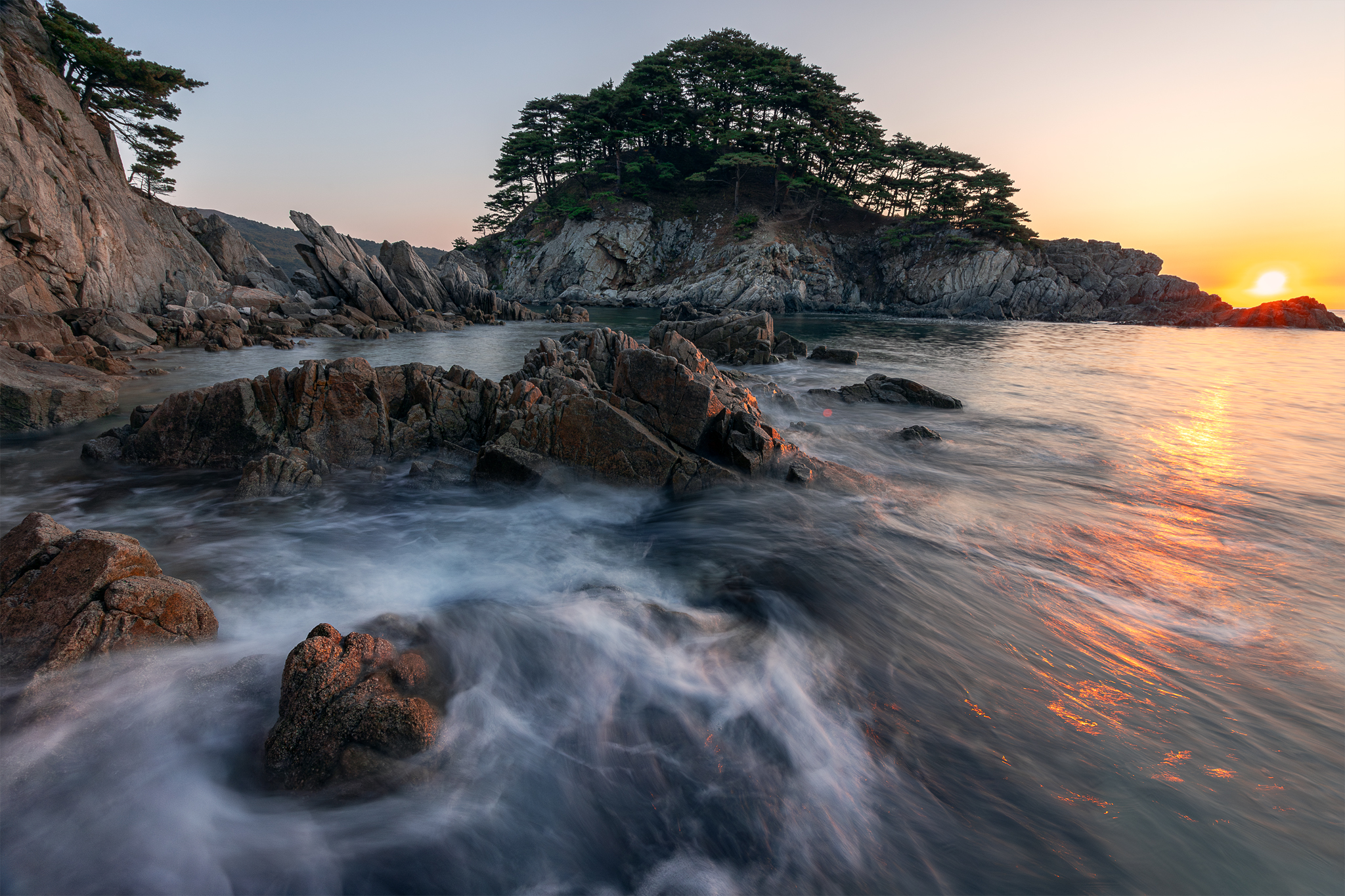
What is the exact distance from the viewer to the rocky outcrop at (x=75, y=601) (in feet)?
11.1

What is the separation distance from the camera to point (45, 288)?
1634 centimetres

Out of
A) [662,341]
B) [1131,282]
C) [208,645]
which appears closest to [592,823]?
[208,645]

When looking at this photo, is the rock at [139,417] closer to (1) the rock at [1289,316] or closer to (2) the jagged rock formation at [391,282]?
(2) the jagged rock formation at [391,282]

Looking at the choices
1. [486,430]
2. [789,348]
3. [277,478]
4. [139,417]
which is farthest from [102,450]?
[789,348]

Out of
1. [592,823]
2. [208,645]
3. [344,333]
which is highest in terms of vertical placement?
[344,333]

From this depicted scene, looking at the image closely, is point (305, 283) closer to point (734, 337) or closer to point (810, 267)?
point (734, 337)

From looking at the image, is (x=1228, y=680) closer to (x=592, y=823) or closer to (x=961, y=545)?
(x=961, y=545)

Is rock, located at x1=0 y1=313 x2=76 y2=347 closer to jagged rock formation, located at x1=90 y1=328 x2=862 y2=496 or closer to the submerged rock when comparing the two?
jagged rock formation, located at x1=90 y1=328 x2=862 y2=496

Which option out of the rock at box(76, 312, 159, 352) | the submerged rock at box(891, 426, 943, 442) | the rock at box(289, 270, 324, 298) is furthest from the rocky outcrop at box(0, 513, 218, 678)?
the rock at box(289, 270, 324, 298)

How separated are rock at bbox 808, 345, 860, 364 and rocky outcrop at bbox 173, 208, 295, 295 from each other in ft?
100

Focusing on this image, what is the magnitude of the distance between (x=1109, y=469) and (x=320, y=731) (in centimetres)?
1203

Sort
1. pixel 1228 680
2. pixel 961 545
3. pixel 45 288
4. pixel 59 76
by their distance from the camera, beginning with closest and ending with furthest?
pixel 1228 680
pixel 961 545
pixel 45 288
pixel 59 76

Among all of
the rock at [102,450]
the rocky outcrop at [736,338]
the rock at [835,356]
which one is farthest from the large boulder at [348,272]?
the rock at [102,450]

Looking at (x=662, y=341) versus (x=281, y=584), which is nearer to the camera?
(x=281, y=584)
